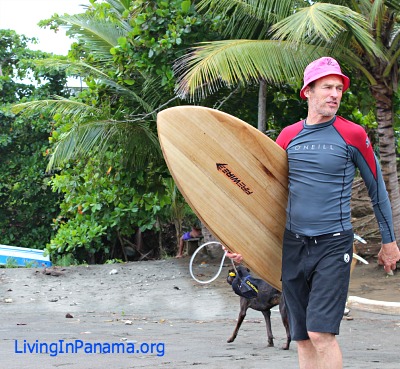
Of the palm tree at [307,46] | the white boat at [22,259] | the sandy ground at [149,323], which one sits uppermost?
the palm tree at [307,46]

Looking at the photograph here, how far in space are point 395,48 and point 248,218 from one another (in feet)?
24.6

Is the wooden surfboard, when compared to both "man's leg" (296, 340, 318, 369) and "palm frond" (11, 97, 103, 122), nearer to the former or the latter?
"man's leg" (296, 340, 318, 369)

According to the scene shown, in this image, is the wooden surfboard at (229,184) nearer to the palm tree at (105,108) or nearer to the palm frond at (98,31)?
the palm tree at (105,108)

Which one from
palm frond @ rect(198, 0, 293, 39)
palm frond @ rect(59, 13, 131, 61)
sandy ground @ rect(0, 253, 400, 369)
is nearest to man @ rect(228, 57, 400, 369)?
sandy ground @ rect(0, 253, 400, 369)

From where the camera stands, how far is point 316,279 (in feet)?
11.6

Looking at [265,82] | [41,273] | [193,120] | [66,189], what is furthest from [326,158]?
[66,189]

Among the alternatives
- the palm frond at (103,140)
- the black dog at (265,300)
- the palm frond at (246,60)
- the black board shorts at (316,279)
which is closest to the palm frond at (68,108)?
the palm frond at (103,140)

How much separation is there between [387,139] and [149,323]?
4654 millimetres

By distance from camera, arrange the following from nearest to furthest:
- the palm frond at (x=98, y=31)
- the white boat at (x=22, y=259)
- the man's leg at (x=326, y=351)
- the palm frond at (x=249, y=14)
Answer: the man's leg at (x=326, y=351), the palm frond at (x=249, y=14), the palm frond at (x=98, y=31), the white boat at (x=22, y=259)

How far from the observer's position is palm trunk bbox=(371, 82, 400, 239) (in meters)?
10.8

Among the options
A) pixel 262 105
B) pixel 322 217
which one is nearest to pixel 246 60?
pixel 262 105

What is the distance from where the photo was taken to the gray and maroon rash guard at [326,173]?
3.57 meters

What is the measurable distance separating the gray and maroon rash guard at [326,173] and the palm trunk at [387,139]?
24.3 ft

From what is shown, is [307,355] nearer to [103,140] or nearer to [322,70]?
[322,70]
